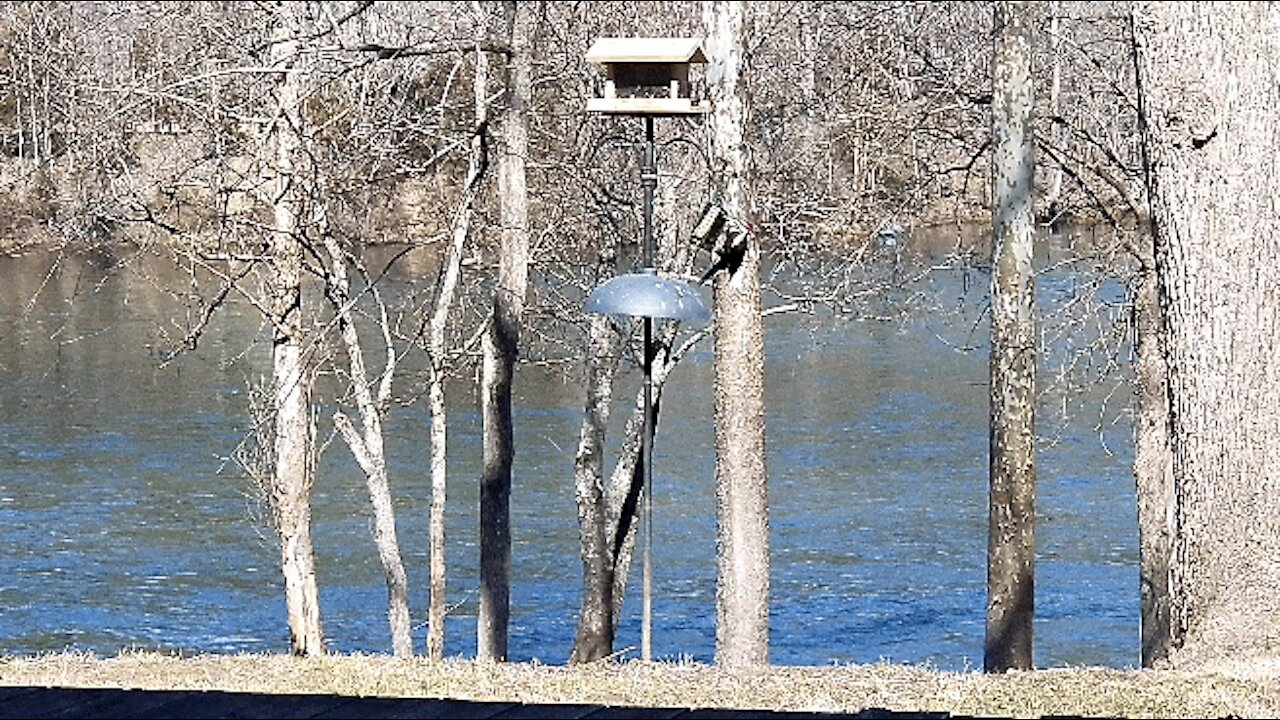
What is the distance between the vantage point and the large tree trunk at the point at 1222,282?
6750mm

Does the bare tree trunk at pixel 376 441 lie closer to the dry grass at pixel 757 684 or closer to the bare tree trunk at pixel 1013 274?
the bare tree trunk at pixel 1013 274

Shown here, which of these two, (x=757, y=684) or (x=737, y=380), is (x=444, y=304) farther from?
(x=757, y=684)

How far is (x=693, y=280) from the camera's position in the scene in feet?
36.3

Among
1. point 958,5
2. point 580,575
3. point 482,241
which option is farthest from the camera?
point 580,575

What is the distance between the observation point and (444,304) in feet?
39.3

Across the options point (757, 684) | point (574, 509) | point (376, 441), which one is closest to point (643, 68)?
point (757, 684)

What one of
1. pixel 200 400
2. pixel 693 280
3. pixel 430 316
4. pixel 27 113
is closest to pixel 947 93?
pixel 693 280

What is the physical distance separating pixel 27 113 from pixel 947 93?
2169 cm

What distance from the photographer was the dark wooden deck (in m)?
3.33

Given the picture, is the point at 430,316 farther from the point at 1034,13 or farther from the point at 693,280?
the point at 1034,13

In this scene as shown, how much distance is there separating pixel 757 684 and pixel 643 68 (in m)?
3.60

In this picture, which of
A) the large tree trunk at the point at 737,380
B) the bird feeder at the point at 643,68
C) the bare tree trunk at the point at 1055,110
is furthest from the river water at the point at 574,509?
the bird feeder at the point at 643,68

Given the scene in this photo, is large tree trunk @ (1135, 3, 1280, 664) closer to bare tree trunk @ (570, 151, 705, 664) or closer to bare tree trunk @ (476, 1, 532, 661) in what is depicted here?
bare tree trunk @ (476, 1, 532, 661)

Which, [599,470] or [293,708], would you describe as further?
[599,470]
